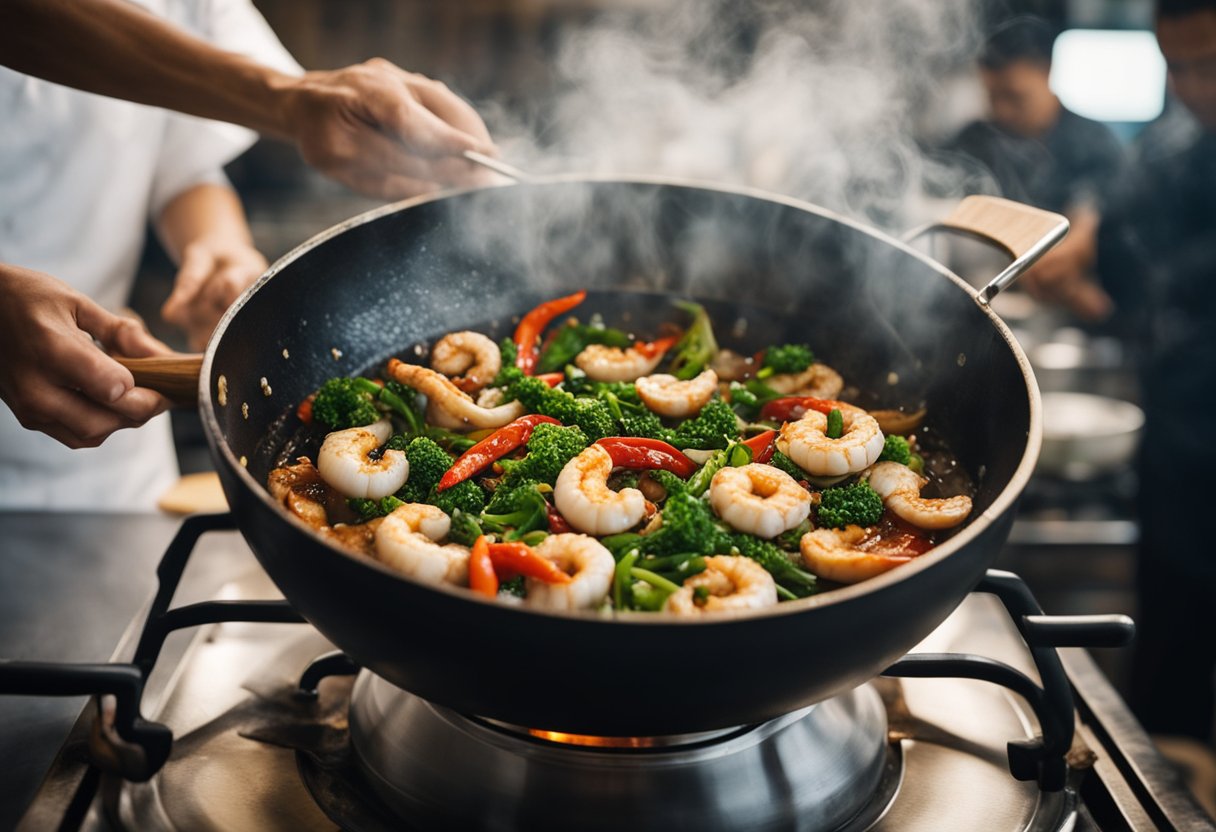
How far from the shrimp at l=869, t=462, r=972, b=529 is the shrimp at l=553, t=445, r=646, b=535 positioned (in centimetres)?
47

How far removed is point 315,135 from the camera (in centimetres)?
212

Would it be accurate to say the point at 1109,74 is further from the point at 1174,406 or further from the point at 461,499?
the point at 461,499

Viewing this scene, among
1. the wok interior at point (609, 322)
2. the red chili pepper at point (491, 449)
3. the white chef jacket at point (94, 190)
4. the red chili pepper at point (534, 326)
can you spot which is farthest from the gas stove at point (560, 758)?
the white chef jacket at point (94, 190)

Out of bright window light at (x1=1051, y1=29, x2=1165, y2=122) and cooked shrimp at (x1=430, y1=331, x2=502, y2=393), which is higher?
bright window light at (x1=1051, y1=29, x2=1165, y2=122)

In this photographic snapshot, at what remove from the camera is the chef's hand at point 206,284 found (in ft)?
8.32

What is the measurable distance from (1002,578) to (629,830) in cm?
70

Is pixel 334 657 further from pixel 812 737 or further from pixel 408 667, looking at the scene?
pixel 812 737

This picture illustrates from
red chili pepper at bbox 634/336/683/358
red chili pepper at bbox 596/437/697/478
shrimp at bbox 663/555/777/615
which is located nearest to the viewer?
shrimp at bbox 663/555/777/615

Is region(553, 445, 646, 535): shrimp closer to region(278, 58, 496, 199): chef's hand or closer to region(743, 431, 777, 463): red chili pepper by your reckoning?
region(743, 431, 777, 463): red chili pepper

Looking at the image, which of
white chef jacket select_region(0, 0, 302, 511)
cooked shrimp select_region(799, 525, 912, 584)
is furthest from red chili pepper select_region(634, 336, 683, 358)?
white chef jacket select_region(0, 0, 302, 511)

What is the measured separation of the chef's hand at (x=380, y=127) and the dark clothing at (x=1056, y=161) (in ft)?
11.5

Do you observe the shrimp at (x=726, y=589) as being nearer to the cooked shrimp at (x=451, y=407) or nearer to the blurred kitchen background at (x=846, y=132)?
the cooked shrimp at (x=451, y=407)

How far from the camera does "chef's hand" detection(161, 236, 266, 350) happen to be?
8.32 ft

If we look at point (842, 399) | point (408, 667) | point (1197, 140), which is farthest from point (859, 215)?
point (408, 667)
